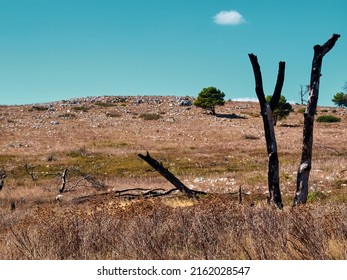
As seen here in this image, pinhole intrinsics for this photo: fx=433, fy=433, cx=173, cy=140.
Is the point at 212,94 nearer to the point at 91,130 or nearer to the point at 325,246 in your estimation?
the point at 91,130

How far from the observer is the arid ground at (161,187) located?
628cm

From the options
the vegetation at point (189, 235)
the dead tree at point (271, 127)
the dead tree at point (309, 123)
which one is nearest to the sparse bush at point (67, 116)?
the dead tree at point (271, 127)

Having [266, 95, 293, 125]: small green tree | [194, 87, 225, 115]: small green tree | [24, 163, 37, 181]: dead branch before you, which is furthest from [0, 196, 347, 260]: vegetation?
[194, 87, 225, 115]: small green tree

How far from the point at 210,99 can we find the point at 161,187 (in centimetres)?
5329

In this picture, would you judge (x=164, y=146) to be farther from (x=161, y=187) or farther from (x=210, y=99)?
(x=210, y=99)

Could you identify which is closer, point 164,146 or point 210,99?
point 164,146

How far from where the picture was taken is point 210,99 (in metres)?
71.2

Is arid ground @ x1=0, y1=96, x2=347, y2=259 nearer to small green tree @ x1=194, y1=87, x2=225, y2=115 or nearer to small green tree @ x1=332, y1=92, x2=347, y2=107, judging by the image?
small green tree @ x1=194, y1=87, x2=225, y2=115

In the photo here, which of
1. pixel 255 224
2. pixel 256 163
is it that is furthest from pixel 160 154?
pixel 255 224

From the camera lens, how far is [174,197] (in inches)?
501

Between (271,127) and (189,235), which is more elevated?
(271,127)

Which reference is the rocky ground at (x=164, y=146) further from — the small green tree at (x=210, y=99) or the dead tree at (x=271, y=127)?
the dead tree at (x=271, y=127)

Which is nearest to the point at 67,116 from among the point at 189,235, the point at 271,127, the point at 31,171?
the point at 31,171
